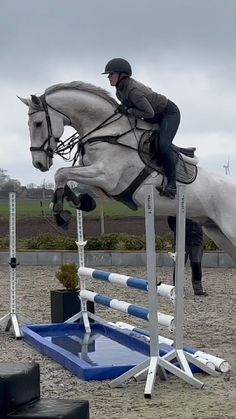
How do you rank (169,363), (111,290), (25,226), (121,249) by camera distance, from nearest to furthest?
(169,363) → (111,290) → (121,249) → (25,226)

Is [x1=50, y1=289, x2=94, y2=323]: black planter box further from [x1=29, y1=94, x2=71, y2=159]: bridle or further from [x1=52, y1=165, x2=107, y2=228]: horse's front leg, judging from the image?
[x1=29, y1=94, x2=71, y2=159]: bridle

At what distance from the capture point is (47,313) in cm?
877

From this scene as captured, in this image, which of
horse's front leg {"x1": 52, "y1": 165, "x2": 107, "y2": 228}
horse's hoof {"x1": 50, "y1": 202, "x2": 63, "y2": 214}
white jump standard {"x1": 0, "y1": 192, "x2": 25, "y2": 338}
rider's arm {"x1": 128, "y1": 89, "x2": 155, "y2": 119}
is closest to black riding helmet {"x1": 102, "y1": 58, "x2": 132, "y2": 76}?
rider's arm {"x1": 128, "y1": 89, "x2": 155, "y2": 119}

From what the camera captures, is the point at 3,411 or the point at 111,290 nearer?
the point at 3,411

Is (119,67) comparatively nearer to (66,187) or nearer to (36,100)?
(36,100)

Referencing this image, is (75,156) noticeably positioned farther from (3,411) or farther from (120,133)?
(3,411)

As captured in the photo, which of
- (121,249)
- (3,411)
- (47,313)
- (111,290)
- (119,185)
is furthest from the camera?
(121,249)

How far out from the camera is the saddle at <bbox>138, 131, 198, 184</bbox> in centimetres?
548

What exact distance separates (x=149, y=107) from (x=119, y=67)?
38 cm

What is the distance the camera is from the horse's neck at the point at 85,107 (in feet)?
18.2

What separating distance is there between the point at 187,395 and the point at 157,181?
1615 mm

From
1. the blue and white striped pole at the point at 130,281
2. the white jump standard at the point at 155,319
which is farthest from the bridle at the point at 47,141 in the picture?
the blue and white striped pole at the point at 130,281

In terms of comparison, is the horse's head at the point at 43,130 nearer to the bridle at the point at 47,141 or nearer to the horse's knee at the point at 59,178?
the bridle at the point at 47,141

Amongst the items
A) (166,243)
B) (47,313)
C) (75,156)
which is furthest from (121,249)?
(75,156)
